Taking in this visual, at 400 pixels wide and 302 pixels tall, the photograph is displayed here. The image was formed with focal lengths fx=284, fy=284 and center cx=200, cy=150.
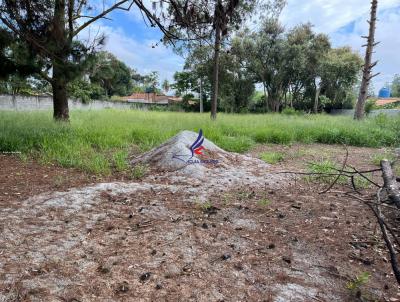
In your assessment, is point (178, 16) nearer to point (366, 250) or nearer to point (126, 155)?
point (126, 155)

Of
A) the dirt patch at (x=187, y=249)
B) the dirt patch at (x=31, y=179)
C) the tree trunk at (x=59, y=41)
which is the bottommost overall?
the dirt patch at (x=187, y=249)

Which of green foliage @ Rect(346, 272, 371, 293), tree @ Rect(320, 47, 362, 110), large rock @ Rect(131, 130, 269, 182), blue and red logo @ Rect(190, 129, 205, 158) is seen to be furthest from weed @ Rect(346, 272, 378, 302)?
tree @ Rect(320, 47, 362, 110)

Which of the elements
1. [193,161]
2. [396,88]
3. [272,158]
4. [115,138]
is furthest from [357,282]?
[396,88]

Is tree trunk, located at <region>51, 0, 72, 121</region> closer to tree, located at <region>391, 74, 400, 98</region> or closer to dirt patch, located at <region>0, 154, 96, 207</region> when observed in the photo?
dirt patch, located at <region>0, 154, 96, 207</region>

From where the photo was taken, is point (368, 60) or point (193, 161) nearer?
point (193, 161)

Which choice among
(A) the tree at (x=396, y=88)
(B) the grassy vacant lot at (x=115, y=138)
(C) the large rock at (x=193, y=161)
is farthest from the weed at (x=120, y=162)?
(A) the tree at (x=396, y=88)

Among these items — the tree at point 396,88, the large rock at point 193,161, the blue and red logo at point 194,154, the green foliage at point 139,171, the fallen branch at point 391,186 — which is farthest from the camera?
the tree at point 396,88

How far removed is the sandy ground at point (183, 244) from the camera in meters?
1.32

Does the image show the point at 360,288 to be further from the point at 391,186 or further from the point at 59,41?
the point at 59,41

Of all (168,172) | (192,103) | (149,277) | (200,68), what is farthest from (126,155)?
(192,103)

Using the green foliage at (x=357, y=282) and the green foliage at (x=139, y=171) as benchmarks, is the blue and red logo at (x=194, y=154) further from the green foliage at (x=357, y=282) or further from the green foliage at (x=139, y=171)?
the green foliage at (x=357, y=282)

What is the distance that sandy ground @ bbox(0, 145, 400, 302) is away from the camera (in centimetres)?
132

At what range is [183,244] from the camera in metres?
1.72

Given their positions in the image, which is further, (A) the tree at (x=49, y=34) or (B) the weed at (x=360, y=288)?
(A) the tree at (x=49, y=34)
